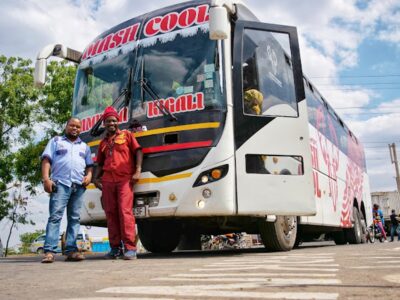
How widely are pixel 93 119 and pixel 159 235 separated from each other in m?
2.57

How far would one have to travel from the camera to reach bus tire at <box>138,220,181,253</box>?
324 inches

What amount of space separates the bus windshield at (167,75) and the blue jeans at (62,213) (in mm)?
1266

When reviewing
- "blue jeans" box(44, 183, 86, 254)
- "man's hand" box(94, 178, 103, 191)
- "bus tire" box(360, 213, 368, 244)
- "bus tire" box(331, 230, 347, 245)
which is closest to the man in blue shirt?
"blue jeans" box(44, 183, 86, 254)

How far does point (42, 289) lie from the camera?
9.86ft

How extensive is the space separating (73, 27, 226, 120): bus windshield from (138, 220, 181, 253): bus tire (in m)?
2.35

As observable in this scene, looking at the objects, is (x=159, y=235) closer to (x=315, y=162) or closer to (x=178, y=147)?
(x=178, y=147)

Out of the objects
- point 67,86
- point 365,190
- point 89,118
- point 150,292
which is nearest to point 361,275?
point 150,292

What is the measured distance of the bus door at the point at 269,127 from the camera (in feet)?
19.6

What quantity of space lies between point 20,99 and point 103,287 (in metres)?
20.7

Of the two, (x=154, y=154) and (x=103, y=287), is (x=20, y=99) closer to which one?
(x=154, y=154)

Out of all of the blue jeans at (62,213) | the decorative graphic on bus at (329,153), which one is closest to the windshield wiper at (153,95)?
the blue jeans at (62,213)

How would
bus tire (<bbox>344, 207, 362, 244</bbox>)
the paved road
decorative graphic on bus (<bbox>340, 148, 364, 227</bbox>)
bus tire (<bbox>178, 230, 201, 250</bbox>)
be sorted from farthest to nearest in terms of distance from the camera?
bus tire (<bbox>344, 207, 362, 244</bbox>) < decorative graphic on bus (<bbox>340, 148, 364, 227</bbox>) < bus tire (<bbox>178, 230, 201, 250</bbox>) < the paved road

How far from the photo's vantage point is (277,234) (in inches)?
264

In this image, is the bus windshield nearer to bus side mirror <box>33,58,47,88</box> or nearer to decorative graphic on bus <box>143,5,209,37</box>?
decorative graphic on bus <box>143,5,209,37</box>
